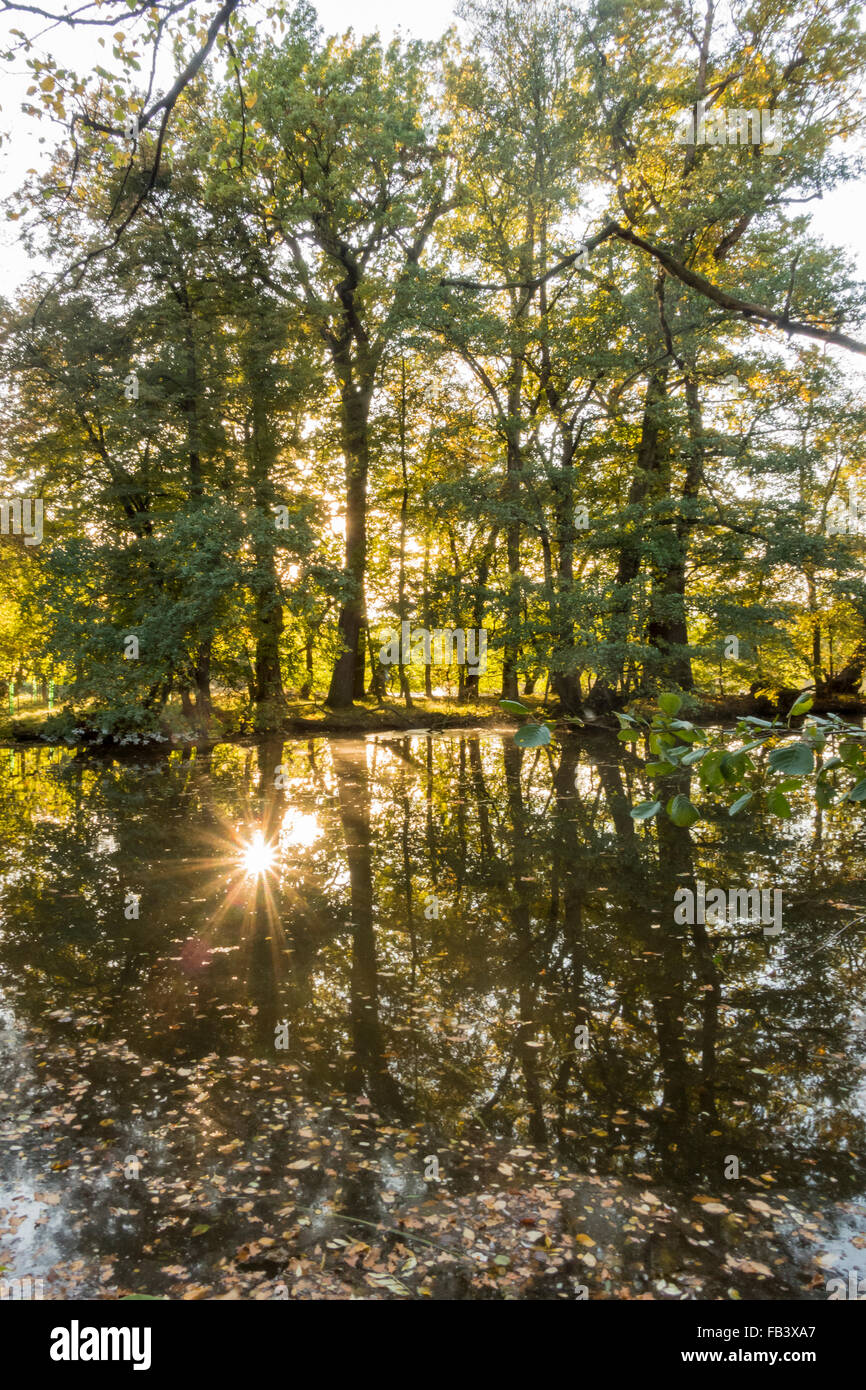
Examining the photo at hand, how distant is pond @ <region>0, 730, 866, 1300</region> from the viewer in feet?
11.3

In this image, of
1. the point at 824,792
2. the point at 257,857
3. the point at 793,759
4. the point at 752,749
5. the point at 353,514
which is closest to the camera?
the point at 793,759

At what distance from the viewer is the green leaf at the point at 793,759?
1415 millimetres

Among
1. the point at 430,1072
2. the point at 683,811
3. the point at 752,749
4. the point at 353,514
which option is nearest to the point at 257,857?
the point at 430,1072

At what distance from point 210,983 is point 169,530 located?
15503 millimetres

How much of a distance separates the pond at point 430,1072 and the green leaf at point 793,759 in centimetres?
289

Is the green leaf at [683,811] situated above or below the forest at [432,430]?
below

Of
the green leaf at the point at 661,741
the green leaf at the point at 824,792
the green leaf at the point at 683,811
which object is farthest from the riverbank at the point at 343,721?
the green leaf at the point at 683,811

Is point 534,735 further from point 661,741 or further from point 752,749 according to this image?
point 752,749

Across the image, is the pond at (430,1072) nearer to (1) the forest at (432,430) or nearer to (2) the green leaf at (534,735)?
(2) the green leaf at (534,735)

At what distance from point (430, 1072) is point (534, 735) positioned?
404cm

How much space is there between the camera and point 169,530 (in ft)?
64.1

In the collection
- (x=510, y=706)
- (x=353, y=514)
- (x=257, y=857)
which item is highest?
(x=353, y=514)

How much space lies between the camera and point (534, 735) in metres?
1.77

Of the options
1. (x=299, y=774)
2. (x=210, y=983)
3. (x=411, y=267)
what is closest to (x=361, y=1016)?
(x=210, y=983)
